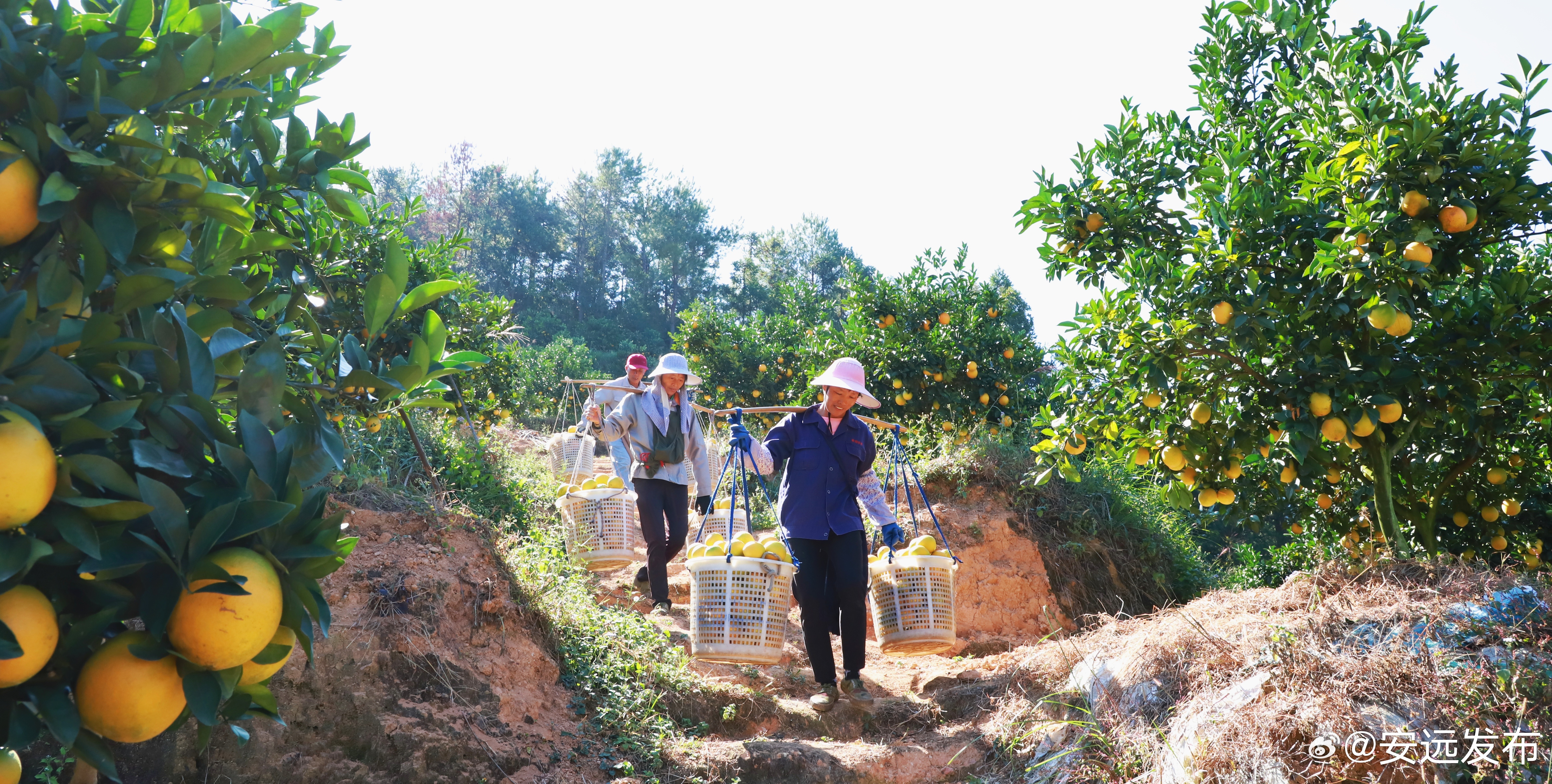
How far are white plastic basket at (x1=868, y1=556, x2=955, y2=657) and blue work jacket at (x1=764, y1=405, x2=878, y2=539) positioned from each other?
0.38 m

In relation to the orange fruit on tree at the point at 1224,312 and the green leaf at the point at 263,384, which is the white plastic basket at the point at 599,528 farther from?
the green leaf at the point at 263,384

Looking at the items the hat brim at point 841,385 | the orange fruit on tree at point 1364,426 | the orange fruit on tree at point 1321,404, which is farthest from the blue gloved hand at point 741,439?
the orange fruit on tree at point 1364,426

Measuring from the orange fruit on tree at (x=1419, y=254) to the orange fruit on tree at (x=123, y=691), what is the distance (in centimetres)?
399

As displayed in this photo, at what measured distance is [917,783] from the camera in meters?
4.33

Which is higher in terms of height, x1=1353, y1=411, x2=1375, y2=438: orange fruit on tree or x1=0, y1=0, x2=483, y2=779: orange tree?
x1=1353, y1=411, x2=1375, y2=438: orange fruit on tree

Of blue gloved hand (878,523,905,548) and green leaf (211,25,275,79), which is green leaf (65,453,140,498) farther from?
blue gloved hand (878,523,905,548)

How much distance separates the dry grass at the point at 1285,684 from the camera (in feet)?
11.0

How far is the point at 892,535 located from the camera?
Result: 5.41 metres

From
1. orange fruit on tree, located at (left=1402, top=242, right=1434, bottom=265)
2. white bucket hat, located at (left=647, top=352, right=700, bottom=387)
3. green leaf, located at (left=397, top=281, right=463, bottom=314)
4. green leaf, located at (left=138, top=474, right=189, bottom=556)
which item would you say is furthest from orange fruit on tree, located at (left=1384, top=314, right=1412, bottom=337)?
white bucket hat, located at (left=647, top=352, right=700, bottom=387)

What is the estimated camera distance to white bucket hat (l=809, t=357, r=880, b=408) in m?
5.13

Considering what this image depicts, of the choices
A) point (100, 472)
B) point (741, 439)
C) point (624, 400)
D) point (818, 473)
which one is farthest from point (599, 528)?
point (100, 472)

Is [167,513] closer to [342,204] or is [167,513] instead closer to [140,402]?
[140,402]

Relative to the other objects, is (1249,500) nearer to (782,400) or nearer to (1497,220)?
(1497,220)

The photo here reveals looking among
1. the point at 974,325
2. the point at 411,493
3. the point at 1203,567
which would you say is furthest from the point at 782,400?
the point at 411,493
